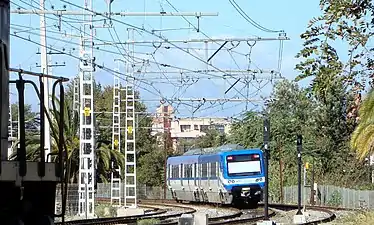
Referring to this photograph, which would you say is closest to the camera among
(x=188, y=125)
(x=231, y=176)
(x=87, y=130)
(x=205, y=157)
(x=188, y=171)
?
(x=87, y=130)

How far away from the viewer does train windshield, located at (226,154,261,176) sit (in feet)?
144

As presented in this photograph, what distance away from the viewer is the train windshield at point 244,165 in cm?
4391

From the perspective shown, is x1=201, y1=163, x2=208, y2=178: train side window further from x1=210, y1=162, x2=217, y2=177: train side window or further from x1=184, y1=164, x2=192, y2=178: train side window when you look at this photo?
x1=184, y1=164, x2=192, y2=178: train side window

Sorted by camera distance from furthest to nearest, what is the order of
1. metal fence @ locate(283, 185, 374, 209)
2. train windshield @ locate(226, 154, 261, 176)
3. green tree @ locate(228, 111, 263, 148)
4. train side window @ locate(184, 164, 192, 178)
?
green tree @ locate(228, 111, 263, 148) → metal fence @ locate(283, 185, 374, 209) → train side window @ locate(184, 164, 192, 178) → train windshield @ locate(226, 154, 261, 176)

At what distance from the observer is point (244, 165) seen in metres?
44.2

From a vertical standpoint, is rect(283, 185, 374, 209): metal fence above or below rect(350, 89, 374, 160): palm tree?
below

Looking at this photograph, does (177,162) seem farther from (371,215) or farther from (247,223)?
(371,215)

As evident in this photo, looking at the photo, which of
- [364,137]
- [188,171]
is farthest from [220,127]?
[364,137]

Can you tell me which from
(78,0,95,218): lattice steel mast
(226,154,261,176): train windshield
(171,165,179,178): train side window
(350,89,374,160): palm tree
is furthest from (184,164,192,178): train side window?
(350,89,374,160): palm tree

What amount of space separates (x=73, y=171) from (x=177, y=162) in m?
7.36

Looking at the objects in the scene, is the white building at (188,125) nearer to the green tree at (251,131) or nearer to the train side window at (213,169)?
the green tree at (251,131)

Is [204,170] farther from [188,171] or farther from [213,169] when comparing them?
[188,171]

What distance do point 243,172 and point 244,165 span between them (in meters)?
0.38

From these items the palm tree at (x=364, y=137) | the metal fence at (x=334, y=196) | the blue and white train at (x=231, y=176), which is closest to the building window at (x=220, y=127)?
the metal fence at (x=334, y=196)
